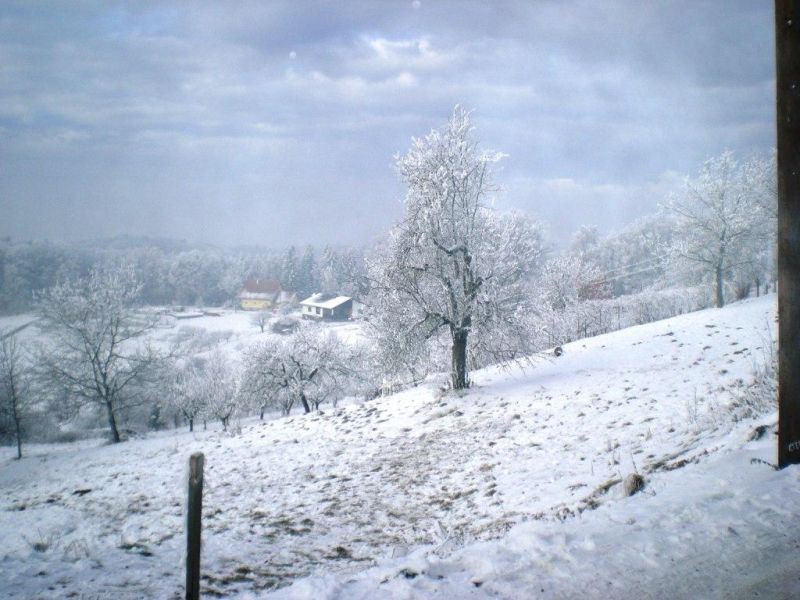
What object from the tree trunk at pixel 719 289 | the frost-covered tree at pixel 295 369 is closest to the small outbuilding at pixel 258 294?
the frost-covered tree at pixel 295 369

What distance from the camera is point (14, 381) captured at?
25812mm

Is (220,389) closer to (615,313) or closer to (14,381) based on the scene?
(14,381)

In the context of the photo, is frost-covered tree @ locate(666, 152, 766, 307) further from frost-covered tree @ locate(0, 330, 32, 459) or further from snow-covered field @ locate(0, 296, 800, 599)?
frost-covered tree @ locate(0, 330, 32, 459)

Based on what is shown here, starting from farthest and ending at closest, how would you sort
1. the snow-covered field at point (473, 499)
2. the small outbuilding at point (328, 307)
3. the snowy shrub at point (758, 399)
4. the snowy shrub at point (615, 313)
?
1. the small outbuilding at point (328, 307)
2. the snowy shrub at point (615, 313)
3. the snowy shrub at point (758, 399)
4. the snow-covered field at point (473, 499)

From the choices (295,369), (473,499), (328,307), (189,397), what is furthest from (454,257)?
(328,307)

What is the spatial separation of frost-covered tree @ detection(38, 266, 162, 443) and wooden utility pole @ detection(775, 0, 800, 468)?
2919 cm

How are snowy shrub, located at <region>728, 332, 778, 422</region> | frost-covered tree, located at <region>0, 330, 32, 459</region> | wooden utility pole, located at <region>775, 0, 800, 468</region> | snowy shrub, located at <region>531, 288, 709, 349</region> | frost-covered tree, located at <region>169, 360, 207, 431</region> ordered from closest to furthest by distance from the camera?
wooden utility pole, located at <region>775, 0, 800, 468</region>, snowy shrub, located at <region>728, 332, 778, 422</region>, frost-covered tree, located at <region>0, 330, 32, 459</region>, snowy shrub, located at <region>531, 288, 709, 349</region>, frost-covered tree, located at <region>169, 360, 207, 431</region>

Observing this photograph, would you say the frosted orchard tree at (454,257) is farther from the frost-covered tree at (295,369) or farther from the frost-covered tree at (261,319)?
the frost-covered tree at (261,319)

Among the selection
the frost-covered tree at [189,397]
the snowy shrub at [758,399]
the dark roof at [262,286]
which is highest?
the dark roof at [262,286]

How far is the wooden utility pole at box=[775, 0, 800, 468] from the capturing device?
400 cm

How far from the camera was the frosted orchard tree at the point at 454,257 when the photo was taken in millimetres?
14266

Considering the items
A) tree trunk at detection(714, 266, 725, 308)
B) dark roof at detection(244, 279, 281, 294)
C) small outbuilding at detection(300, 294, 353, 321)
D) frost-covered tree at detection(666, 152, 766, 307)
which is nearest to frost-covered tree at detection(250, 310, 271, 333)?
small outbuilding at detection(300, 294, 353, 321)

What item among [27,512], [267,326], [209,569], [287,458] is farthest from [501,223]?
[267,326]

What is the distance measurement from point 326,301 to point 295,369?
34.7 m
